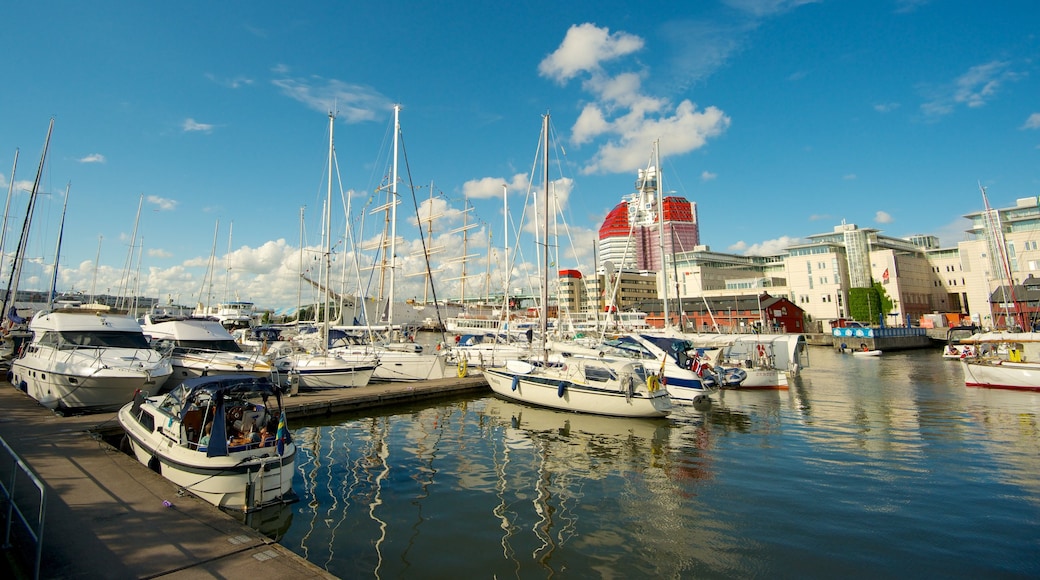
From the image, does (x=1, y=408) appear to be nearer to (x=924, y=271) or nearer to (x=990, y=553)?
(x=990, y=553)

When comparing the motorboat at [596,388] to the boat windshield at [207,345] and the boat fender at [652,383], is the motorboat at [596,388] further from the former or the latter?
the boat windshield at [207,345]

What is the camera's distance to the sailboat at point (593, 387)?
21.8 metres

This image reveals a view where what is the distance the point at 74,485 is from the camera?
991cm

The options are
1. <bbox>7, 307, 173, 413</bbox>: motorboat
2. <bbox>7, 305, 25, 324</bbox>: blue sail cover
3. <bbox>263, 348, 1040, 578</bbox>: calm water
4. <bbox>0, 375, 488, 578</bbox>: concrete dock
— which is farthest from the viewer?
<bbox>7, 305, 25, 324</bbox>: blue sail cover

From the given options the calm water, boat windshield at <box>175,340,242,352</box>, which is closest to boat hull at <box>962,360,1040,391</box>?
the calm water

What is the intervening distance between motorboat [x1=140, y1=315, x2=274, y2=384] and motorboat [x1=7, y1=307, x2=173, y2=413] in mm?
2729

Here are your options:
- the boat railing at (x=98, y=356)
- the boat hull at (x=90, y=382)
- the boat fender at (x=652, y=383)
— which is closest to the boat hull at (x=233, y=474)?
the boat hull at (x=90, y=382)

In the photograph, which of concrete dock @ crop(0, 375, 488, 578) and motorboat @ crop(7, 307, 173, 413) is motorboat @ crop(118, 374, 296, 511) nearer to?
concrete dock @ crop(0, 375, 488, 578)

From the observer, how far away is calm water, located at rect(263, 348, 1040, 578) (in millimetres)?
8914

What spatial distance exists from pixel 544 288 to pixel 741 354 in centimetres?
2224

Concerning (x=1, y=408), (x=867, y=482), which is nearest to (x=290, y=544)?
(x=867, y=482)

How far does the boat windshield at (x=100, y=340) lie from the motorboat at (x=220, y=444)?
11613 millimetres

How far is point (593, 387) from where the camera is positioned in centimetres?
2247

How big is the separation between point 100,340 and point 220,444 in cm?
1632
